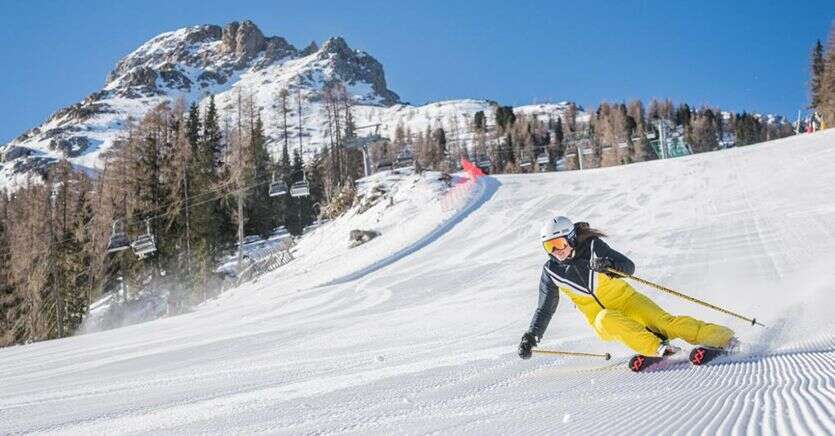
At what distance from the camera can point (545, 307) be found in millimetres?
5734

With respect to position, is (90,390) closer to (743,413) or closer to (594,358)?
(594,358)

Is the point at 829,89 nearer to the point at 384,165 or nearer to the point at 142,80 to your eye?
the point at 384,165

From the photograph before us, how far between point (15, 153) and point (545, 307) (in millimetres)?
190515

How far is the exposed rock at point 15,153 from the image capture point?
15962 cm

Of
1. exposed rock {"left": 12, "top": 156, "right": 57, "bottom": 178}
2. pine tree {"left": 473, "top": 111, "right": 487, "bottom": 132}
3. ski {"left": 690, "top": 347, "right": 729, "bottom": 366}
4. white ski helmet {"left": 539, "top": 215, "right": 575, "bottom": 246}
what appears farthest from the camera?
exposed rock {"left": 12, "top": 156, "right": 57, "bottom": 178}

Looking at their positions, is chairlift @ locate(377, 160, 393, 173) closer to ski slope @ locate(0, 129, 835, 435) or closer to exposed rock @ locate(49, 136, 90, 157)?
ski slope @ locate(0, 129, 835, 435)

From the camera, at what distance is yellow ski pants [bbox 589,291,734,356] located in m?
4.75

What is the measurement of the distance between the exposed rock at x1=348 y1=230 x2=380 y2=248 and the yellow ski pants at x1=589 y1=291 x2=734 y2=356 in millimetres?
19000

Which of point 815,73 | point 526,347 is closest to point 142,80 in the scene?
point 815,73

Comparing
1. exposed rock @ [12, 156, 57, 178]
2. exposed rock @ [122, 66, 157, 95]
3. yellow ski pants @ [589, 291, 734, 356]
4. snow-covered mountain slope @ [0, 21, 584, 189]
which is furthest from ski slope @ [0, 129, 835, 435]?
exposed rock @ [122, 66, 157, 95]

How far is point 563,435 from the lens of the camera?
2.72 metres

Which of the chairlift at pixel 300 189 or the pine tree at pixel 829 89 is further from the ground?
the pine tree at pixel 829 89

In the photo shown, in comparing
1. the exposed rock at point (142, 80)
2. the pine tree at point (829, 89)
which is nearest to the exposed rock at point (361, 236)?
the pine tree at point (829, 89)

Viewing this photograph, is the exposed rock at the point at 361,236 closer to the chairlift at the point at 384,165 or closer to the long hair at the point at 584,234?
the chairlift at the point at 384,165
